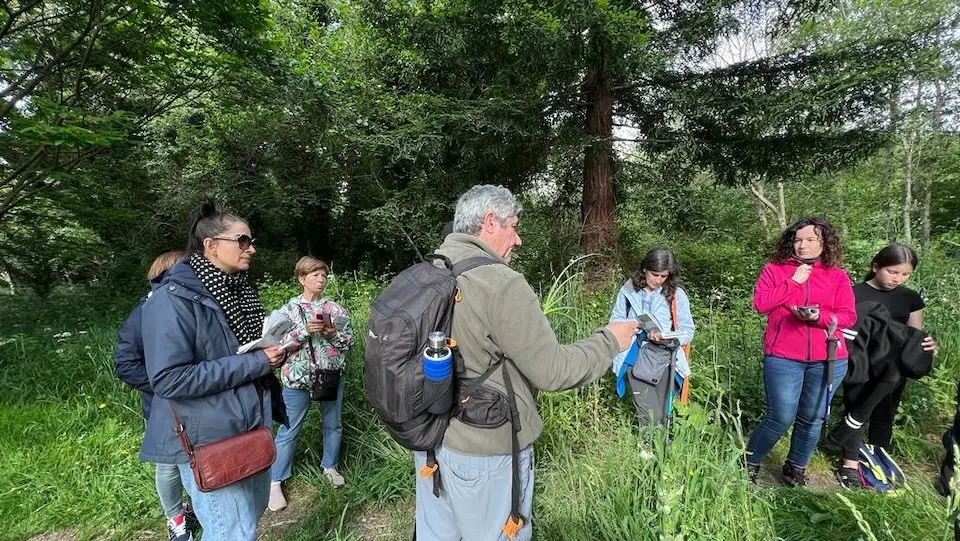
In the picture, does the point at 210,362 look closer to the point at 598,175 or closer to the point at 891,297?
the point at 891,297

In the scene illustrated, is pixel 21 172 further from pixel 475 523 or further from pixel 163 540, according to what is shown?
pixel 475 523

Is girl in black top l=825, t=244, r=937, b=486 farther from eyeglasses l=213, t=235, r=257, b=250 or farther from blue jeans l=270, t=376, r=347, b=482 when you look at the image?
eyeglasses l=213, t=235, r=257, b=250

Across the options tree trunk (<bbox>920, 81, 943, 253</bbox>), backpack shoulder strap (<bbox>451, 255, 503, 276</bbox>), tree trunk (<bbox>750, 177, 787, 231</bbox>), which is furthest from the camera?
tree trunk (<bbox>750, 177, 787, 231</bbox>)

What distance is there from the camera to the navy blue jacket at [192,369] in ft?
5.20

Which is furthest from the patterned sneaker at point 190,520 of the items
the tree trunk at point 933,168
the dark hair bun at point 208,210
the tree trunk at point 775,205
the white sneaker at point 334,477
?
the tree trunk at point 775,205

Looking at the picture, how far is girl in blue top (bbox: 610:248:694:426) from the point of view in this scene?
9.21ft

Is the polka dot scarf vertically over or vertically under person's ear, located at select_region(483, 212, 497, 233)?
under

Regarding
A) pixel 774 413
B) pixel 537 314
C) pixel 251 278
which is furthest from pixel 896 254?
pixel 251 278

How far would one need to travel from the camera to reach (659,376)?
2754 millimetres

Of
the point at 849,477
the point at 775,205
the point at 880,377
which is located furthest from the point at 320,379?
the point at 775,205

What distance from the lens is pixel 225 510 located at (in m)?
1.75

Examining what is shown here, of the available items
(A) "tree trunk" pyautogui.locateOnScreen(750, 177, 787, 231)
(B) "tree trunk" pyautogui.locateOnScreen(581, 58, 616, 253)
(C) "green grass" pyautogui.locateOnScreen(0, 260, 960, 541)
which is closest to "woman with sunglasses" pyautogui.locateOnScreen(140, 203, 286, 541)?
(C) "green grass" pyautogui.locateOnScreen(0, 260, 960, 541)

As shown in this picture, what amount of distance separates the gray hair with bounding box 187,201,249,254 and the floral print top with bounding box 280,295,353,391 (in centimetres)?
94

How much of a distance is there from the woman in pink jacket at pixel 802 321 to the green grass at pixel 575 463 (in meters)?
0.36
